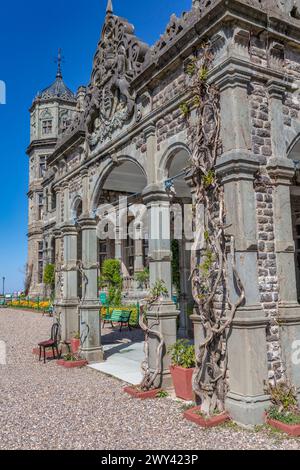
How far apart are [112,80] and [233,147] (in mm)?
4066

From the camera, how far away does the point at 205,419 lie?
478 cm

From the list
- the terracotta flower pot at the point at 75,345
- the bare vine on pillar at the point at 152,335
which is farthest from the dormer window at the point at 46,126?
the bare vine on pillar at the point at 152,335

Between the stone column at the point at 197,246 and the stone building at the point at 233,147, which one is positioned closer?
the stone building at the point at 233,147

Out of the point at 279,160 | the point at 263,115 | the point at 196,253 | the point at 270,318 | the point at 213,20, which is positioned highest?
the point at 213,20

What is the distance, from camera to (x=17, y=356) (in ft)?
33.1

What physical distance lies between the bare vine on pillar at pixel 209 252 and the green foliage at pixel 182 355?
18.4 inches

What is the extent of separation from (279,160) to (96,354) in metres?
5.85

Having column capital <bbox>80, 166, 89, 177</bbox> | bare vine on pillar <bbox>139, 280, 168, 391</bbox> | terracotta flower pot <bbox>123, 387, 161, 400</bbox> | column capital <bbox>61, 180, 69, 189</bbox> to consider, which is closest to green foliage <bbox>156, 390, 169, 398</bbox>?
terracotta flower pot <bbox>123, 387, 161, 400</bbox>

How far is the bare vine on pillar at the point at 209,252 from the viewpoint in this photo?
509 centimetres

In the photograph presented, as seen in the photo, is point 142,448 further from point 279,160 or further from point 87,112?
point 87,112

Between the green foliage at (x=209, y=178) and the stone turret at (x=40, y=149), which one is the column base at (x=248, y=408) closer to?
the green foliage at (x=209, y=178)

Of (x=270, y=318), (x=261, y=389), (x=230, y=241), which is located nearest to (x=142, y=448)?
(x=261, y=389)

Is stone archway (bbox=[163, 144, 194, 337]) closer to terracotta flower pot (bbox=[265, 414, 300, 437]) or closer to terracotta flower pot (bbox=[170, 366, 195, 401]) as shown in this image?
terracotta flower pot (bbox=[170, 366, 195, 401])

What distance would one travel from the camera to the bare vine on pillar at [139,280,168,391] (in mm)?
6355
